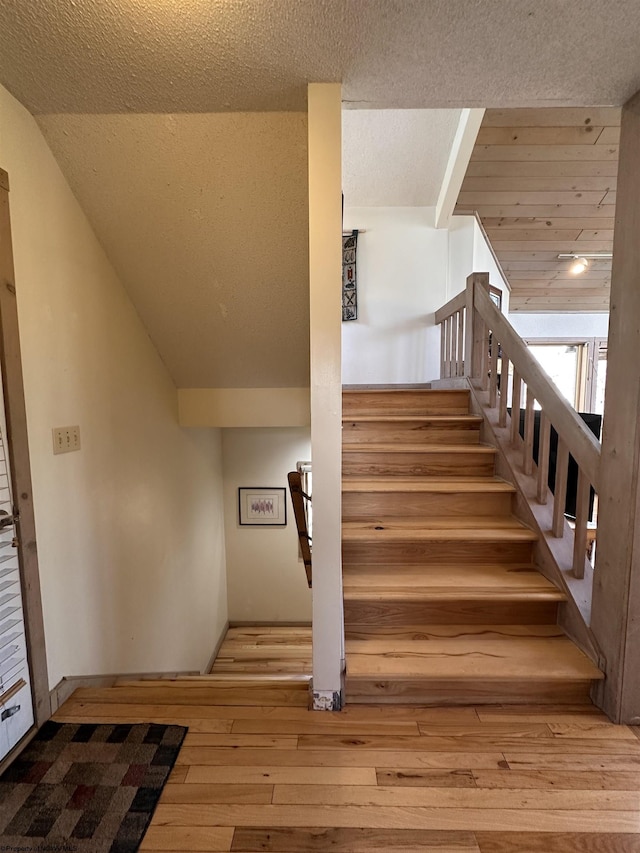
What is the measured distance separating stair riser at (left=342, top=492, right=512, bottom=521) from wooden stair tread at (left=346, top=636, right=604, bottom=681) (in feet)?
2.12

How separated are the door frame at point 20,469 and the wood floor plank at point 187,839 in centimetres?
66

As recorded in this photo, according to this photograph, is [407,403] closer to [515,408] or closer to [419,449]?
[419,449]

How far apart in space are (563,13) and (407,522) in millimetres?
1915

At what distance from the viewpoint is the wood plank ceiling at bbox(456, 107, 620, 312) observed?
3.04 m

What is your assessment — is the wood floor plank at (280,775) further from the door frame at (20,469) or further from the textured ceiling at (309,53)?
the textured ceiling at (309,53)

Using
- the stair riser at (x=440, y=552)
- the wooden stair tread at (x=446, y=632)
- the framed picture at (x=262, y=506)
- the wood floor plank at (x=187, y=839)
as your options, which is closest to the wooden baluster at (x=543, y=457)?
the stair riser at (x=440, y=552)

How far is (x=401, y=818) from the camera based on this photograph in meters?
1.06

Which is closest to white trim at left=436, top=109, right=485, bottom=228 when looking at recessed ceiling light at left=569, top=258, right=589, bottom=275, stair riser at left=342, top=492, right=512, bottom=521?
recessed ceiling light at left=569, top=258, right=589, bottom=275

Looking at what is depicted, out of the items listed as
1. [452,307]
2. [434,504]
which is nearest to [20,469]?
[434,504]

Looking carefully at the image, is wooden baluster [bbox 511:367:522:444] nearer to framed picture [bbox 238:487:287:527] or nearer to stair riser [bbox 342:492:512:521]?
stair riser [bbox 342:492:512:521]

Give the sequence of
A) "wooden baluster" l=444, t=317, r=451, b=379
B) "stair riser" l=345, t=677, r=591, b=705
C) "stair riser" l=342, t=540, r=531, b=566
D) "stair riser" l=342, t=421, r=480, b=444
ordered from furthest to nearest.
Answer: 1. "wooden baluster" l=444, t=317, r=451, b=379
2. "stair riser" l=342, t=421, r=480, b=444
3. "stair riser" l=342, t=540, r=531, b=566
4. "stair riser" l=345, t=677, r=591, b=705

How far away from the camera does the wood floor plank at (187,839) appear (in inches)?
39.3

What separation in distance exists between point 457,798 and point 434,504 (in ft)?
3.93

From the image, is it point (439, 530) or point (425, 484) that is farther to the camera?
point (425, 484)
